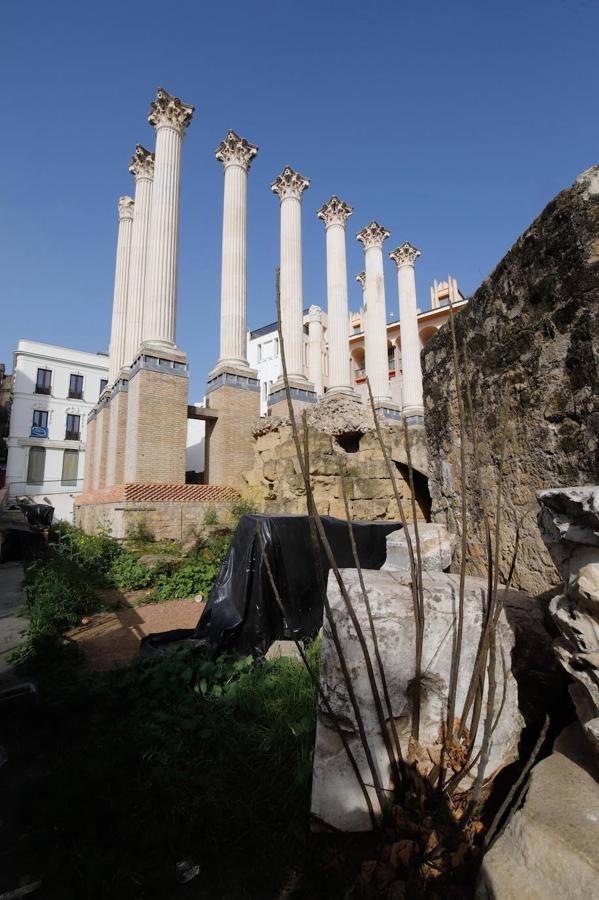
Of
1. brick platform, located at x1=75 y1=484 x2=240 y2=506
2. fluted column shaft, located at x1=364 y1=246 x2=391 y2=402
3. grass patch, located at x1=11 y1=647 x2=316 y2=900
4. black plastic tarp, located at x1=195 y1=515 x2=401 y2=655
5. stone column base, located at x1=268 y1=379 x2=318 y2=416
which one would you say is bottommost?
grass patch, located at x1=11 y1=647 x2=316 y2=900

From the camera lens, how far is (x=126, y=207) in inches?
831

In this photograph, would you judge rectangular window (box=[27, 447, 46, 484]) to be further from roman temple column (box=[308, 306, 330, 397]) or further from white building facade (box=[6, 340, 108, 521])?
roman temple column (box=[308, 306, 330, 397])

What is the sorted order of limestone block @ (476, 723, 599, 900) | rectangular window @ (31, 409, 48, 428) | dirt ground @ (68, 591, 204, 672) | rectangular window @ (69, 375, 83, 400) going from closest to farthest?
limestone block @ (476, 723, 599, 900) < dirt ground @ (68, 591, 204, 672) < rectangular window @ (31, 409, 48, 428) < rectangular window @ (69, 375, 83, 400)

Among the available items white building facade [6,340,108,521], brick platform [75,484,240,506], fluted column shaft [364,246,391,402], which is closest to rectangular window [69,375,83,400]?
white building facade [6,340,108,521]

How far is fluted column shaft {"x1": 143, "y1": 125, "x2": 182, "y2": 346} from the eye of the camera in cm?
1397

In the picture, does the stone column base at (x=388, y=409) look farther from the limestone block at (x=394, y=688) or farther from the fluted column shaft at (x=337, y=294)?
the limestone block at (x=394, y=688)

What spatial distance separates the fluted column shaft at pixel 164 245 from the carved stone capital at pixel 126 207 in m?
6.92

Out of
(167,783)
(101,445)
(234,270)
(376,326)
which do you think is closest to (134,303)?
(234,270)

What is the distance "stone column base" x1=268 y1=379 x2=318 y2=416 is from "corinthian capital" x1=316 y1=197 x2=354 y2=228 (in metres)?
7.91

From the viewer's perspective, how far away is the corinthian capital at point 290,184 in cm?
1850

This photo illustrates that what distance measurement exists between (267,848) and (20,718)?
8.23 ft

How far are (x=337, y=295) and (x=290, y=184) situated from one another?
4.95 m

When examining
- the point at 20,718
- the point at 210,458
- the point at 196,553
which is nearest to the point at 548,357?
the point at 20,718

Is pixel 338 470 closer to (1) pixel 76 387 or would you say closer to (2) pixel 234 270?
(2) pixel 234 270
